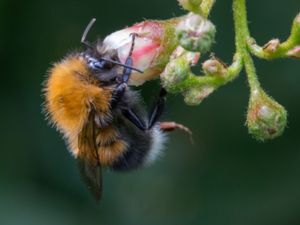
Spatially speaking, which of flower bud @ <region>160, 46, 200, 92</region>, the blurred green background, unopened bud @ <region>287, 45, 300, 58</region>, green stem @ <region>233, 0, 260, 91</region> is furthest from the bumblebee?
the blurred green background

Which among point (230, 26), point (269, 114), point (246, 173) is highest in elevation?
point (269, 114)

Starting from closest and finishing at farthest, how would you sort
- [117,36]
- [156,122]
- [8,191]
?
[117,36] → [156,122] → [8,191]

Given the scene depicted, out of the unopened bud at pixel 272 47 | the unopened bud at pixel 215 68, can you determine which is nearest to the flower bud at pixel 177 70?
the unopened bud at pixel 215 68

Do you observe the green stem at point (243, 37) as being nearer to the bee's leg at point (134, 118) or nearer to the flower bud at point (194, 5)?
the flower bud at point (194, 5)

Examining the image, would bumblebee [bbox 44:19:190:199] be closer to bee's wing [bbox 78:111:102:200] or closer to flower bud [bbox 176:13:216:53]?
bee's wing [bbox 78:111:102:200]

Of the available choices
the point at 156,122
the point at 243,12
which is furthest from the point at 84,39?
the point at 243,12

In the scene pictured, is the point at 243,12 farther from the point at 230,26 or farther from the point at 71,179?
the point at 71,179

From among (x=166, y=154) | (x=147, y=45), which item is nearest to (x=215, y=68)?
(x=147, y=45)
